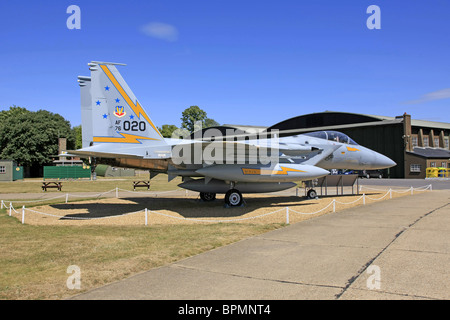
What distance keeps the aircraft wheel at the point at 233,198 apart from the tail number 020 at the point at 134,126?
444 centimetres

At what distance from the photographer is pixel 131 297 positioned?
425 cm

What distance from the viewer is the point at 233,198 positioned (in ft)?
45.6

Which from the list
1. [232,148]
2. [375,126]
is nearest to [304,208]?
[232,148]

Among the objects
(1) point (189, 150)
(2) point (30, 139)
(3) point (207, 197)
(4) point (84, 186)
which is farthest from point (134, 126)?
(2) point (30, 139)

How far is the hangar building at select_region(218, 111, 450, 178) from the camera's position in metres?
42.5

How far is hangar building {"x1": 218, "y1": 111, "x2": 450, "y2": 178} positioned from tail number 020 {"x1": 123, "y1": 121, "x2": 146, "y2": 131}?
39.9 metres

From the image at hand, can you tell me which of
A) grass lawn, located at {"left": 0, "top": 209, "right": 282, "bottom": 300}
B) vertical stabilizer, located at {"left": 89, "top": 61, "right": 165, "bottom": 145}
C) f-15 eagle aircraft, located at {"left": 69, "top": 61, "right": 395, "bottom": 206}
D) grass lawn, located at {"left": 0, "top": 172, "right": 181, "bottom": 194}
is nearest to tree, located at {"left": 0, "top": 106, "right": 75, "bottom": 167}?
grass lawn, located at {"left": 0, "top": 172, "right": 181, "bottom": 194}

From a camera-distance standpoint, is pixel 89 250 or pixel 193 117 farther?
pixel 193 117

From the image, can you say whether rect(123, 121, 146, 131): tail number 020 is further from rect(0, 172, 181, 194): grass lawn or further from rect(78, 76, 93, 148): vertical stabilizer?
rect(0, 172, 181, 194): grass lawn

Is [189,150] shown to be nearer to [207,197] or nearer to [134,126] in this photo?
[134,126]

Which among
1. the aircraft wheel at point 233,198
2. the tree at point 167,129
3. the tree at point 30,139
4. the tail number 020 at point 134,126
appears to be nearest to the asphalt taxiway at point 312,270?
the aircraft wheel at point 233,198

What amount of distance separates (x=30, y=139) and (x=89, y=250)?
5102cm

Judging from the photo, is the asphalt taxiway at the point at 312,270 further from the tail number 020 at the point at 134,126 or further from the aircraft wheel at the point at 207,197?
the aircraft wheel at the point at 207,197
